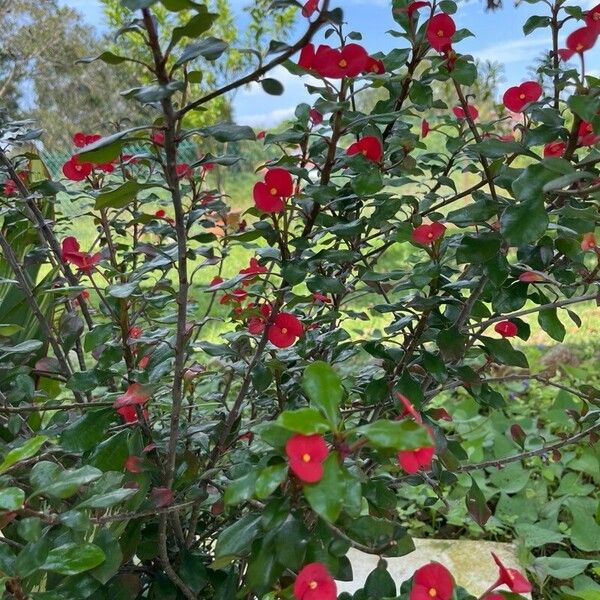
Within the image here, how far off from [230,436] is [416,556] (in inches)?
34.4

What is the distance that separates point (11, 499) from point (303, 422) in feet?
0.85

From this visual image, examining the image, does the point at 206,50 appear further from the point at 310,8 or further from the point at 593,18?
the point at 593,18

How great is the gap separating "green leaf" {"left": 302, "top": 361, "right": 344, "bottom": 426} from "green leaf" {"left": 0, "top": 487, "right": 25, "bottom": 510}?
0.83ft

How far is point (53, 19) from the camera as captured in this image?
7.08 metres

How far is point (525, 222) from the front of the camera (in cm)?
70

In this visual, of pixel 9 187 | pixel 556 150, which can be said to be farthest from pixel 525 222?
pixel 9 187

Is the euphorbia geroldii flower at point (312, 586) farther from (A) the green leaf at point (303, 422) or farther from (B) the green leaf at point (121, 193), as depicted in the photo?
(B) the green leaf at point (121, 193)

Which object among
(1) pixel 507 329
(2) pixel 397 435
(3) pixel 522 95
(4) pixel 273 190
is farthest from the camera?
(1) pixel 507 329

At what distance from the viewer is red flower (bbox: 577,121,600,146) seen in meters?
0.78

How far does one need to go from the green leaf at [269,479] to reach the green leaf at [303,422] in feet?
0.17

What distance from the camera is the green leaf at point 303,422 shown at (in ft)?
1.67

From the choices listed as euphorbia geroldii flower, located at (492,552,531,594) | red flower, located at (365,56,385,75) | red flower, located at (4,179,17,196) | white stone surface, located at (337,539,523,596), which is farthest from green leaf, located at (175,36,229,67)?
white stone surface, located at (337,539,523,596)

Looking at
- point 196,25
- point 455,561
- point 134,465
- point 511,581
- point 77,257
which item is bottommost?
point 455,561

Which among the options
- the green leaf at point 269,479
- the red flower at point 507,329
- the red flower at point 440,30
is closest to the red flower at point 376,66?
the red flower at point 440,30
